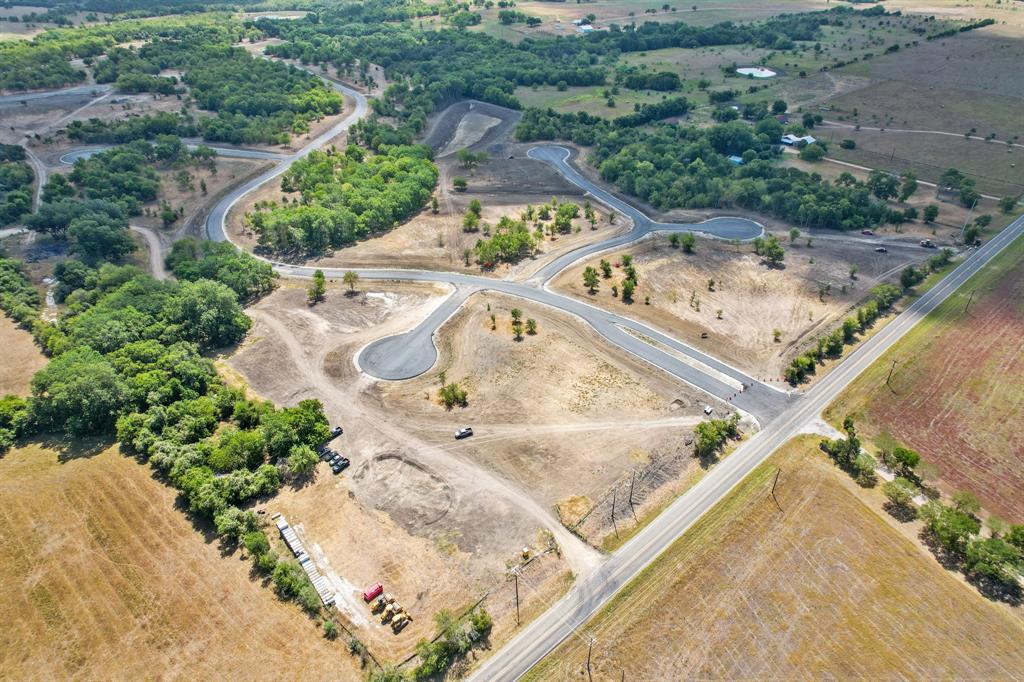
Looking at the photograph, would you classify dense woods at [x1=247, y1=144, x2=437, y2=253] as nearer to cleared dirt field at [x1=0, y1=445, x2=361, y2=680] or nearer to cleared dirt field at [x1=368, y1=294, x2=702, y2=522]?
cleared dirt field at [x1=368, y1=294, x2=702, y2=522]

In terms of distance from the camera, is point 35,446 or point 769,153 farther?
point 769,153

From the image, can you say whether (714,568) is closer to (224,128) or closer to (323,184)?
(323,184)

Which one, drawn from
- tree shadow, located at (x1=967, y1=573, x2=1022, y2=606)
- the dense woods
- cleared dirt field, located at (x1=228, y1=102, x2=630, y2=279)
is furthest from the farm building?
tree shadow, located at (x1=967, y1=573, x2=1022, y2=606)

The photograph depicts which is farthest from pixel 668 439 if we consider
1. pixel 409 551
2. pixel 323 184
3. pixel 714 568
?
pixel 323 184

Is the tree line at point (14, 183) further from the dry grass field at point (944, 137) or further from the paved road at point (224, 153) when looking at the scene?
the dry grass field at point (944, 137)

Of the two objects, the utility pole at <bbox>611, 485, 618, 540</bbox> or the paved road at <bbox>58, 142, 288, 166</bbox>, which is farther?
the paved road at <bbox>58, 142, 288, 166</bbox>
